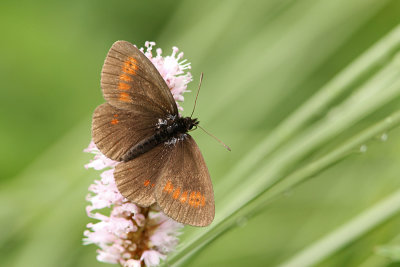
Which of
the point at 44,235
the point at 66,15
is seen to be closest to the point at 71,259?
the point at 44,235

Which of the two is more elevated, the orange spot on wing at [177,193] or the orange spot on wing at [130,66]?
the orange spot on wing at [130,66]

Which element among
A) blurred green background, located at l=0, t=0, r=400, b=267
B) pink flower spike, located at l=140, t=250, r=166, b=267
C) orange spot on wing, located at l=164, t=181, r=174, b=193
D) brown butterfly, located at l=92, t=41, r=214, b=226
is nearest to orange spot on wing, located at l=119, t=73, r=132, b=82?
brown butterfly, located at l=92, t=41, r=214, b=226

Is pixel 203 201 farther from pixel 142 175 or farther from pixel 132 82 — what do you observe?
pixel 132 82

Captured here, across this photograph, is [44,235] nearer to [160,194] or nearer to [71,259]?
[71,259]

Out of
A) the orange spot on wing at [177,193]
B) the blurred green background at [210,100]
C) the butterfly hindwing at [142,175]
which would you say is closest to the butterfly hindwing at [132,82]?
the butterfly hindwing at [142,175]

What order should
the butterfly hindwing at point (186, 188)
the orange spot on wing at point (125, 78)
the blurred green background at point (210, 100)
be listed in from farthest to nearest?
the blurred green background at point (210, 100)
the orange spot on wing at point (125, 78)
the butterfly hindwing at point (186, 188)

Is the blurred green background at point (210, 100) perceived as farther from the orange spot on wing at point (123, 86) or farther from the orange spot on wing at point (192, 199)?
the orange spot on wing at point (123, 86)

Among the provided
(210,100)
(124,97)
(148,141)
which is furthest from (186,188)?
(210,100)
